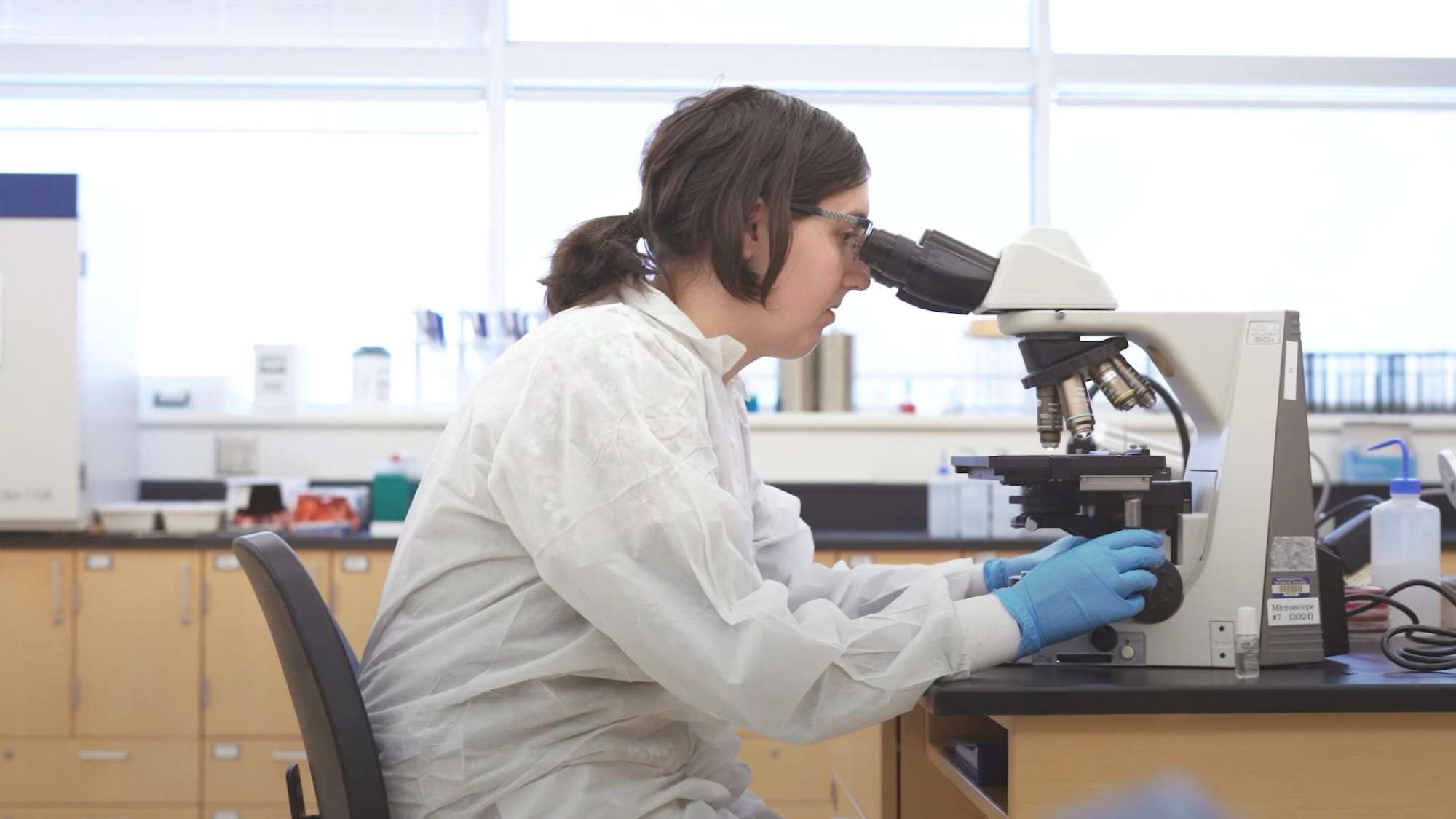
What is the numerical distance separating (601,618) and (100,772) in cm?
228

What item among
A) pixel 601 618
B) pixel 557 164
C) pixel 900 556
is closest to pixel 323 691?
pixel 601 618

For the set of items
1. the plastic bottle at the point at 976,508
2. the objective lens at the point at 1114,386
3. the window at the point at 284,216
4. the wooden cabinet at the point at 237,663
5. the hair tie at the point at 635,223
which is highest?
the window at the point at 284,216

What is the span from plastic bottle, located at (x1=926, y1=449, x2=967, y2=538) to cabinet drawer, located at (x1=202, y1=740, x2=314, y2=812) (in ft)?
5.62

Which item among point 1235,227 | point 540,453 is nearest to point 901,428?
point 1235,227

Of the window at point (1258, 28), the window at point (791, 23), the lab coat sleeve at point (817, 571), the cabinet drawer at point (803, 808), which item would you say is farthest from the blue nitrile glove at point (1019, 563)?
the window at point (1258, 28)

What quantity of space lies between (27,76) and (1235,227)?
3786 mm

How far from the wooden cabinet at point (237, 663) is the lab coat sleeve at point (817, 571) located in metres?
1.58

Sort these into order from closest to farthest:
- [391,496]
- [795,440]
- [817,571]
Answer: [817,571] → [391,496] → [795,440]

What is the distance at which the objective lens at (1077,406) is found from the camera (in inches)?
46.0

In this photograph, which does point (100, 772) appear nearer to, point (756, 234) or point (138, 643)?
point (138, 643)

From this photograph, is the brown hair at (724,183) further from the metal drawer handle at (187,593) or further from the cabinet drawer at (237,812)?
the cabinet drawer at (237,812)

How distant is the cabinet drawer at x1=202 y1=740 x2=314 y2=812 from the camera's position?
270 centimetres

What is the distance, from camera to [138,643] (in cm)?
272

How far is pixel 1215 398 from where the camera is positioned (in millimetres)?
1197
